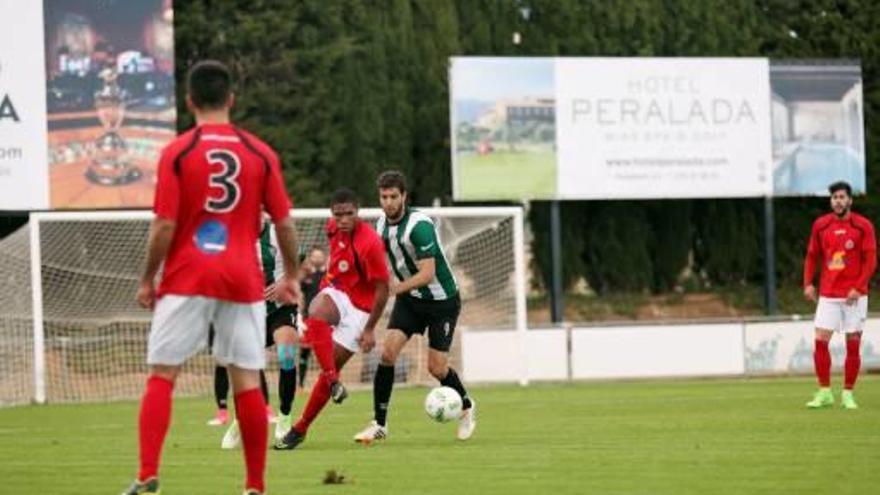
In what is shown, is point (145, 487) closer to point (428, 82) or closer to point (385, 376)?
point (385, 376)

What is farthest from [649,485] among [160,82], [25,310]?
[160,82]

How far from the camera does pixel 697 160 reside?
37.4 m

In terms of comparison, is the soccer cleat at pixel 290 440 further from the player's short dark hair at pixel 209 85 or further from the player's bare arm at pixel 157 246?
the player's short dark hair at pixel 209 85

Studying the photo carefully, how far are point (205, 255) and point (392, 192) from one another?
531 centimetres

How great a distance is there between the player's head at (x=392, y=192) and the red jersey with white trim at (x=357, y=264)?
0.26 meters

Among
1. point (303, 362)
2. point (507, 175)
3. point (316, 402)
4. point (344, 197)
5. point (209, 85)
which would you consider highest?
point (209, 85)

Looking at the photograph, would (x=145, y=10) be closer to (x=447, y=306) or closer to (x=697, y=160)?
(x=697, y=160)

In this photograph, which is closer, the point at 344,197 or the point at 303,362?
the point at 344,197

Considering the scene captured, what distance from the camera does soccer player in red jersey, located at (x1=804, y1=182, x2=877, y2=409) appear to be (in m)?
19.7

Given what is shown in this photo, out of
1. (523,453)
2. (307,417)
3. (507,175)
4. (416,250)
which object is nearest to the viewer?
(523,453)

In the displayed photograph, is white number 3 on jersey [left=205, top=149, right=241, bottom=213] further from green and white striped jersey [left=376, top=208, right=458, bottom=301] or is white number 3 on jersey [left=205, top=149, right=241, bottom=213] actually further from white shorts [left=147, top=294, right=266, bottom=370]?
green and white striped jersey [left=376, top=208, right=458, bottom=301]

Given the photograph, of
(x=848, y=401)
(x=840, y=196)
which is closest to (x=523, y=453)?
(x=848, y=401)

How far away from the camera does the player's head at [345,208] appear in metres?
14.9

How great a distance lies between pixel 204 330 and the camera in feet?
31.9
